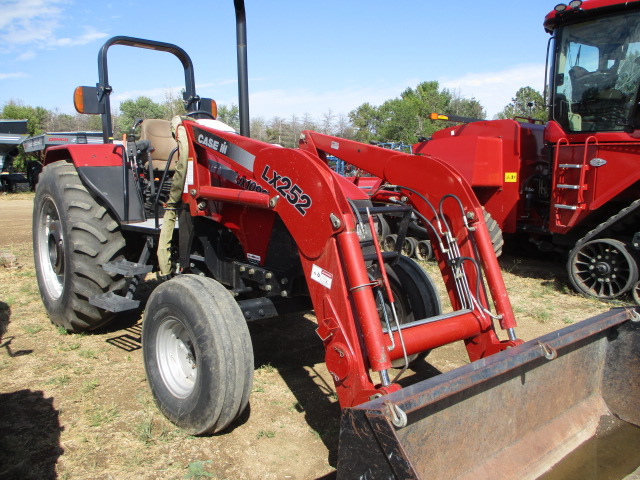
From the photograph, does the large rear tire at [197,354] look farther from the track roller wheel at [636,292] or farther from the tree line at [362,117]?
the tree line at [362,117]

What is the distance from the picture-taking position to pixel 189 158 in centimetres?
375

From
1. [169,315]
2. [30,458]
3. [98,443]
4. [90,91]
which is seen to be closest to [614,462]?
[169,315]

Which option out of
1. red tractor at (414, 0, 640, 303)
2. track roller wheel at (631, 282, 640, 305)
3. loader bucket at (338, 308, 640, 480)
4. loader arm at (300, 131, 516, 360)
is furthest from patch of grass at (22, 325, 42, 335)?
track roller wheel at (631, 282, 640, 305)

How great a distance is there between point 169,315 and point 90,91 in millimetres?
2565

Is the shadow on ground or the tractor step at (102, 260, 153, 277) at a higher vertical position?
the tractor step at (102, 260, 153, 277)

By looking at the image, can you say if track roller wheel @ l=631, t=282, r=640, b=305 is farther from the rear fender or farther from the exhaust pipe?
the rear fender

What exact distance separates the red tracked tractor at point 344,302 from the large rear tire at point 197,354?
0.04 feet

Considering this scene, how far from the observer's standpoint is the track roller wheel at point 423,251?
8094 millimetres

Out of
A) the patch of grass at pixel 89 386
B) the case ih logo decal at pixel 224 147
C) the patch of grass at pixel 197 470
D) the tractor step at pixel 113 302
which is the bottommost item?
the patch of grass at pixel 197 470

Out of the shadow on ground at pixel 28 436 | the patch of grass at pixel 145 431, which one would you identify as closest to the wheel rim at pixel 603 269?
the patch of grass at pixel 145 431

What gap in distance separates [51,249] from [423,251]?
5173mm

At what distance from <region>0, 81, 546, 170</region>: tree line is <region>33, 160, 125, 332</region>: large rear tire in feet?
76.4

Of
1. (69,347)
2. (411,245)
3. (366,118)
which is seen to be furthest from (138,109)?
(69,347)

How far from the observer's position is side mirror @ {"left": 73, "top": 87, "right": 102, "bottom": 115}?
4.66 m
